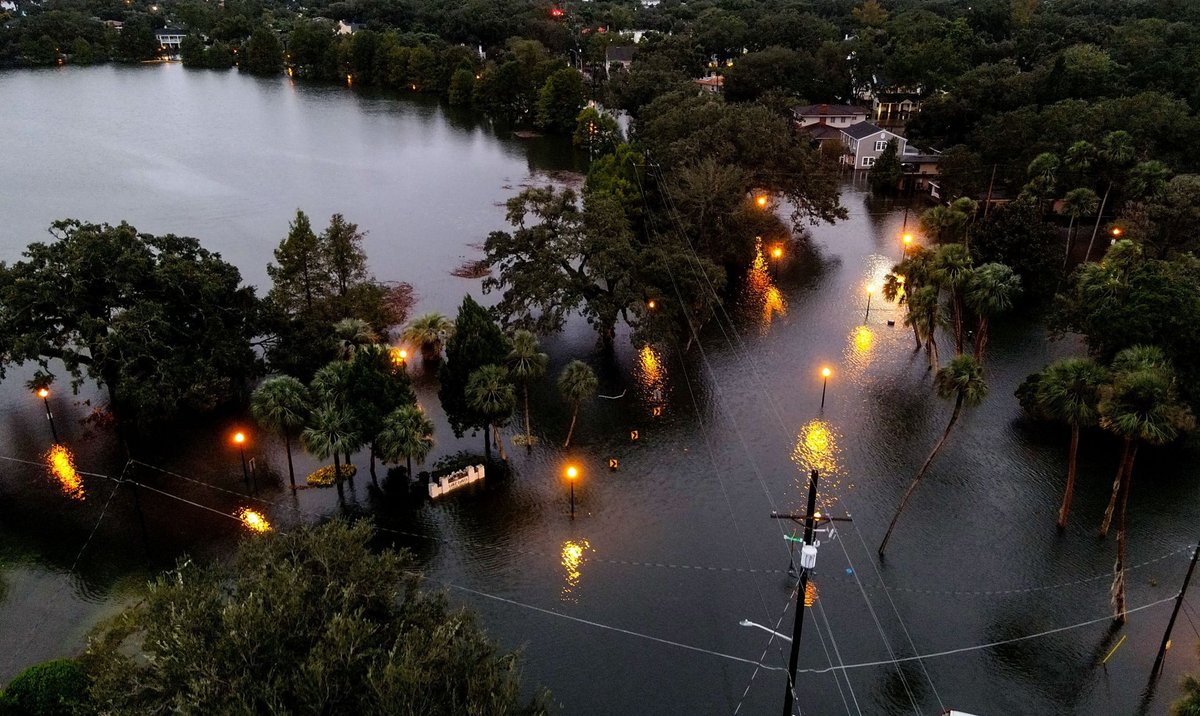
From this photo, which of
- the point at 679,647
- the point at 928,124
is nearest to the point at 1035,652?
the point at 679,647

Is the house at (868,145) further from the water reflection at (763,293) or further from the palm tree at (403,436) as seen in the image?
the palm tree at (403,436)

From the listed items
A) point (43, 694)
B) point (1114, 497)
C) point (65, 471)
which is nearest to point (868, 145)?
point (1114, 497)

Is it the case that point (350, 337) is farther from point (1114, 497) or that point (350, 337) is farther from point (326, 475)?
point (1114, 497)

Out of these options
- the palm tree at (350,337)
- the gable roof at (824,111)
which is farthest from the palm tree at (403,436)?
the gable roof at (824,111)

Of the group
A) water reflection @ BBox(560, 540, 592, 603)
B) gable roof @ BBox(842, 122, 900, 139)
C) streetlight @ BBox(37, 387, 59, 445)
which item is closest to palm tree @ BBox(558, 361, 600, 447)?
water reflection @ BBox(560, 540, 592, 603)

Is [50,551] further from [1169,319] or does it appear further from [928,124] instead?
[928,124]
